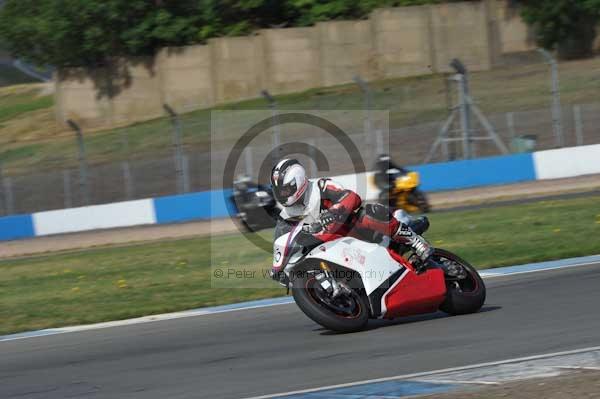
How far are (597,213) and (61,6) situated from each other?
28.4 m

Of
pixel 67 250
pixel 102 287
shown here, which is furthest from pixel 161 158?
pixel 102 287

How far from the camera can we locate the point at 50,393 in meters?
6.74

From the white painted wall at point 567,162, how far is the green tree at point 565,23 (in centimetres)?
1620

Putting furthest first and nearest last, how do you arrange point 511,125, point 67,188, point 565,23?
1. point 565,23
2. point 511,125
3. point 67,188

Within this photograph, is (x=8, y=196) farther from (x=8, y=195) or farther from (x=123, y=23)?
(x=123, y=23)

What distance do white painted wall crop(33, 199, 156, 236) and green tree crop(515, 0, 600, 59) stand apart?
20.3 meters

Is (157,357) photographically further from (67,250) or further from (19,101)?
(19,101)

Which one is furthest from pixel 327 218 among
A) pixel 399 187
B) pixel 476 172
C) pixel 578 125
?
pixel 578 125

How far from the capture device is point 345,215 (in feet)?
25.1

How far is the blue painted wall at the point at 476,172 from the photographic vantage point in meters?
21.7

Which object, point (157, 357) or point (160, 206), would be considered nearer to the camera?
point (157, 357)

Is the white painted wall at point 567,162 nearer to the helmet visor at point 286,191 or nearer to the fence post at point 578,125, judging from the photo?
the fence post at point 578,125

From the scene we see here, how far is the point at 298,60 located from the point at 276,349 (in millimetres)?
31166

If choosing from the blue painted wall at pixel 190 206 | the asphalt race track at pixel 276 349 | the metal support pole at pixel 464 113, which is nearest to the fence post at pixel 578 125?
the metal support pole at pixel 464 113
